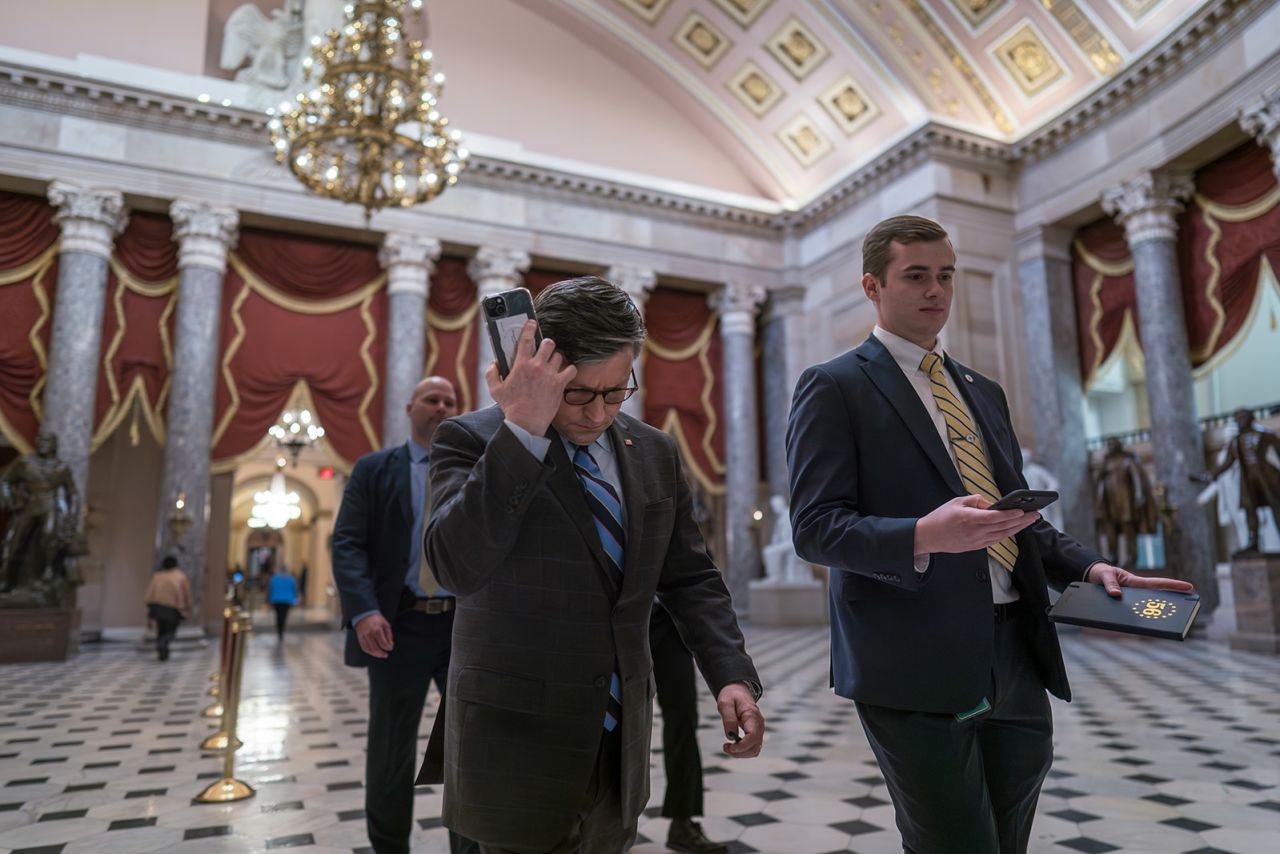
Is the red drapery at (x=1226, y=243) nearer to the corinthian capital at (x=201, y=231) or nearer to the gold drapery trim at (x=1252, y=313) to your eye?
the gold drapery trim at (x=1252, y=313)

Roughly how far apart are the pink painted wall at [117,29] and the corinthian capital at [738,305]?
10.1 metres

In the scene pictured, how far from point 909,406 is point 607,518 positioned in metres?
0.70

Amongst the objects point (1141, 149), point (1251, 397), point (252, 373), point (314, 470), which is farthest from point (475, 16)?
point (1251, 397)

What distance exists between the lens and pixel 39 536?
11000mm

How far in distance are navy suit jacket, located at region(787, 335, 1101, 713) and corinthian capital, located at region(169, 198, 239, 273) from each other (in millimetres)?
14253

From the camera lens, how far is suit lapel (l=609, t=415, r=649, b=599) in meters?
1.56

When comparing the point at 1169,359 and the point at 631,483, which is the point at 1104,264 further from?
the point at 631,483

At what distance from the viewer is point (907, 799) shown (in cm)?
173

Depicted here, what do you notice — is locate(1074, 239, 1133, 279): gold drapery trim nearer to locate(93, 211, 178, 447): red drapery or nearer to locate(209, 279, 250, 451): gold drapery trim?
locate(209, 279, 250, 451): gold drapery trim

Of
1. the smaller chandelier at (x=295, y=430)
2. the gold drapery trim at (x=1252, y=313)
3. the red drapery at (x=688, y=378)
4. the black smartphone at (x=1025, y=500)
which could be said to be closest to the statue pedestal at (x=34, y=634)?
the smaller chandelier at (x=295, y=430)

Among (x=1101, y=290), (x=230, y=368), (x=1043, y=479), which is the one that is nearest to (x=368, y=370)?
(x=230, y=368)

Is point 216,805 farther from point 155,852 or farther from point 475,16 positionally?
point 475,16

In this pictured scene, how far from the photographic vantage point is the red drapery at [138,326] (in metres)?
13.5

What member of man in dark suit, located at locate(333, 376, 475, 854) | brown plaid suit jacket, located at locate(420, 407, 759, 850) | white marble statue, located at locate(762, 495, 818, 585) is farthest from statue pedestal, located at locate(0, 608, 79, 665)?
brown plaid suit jacket, located at locate(420, 407, 759, 850)
